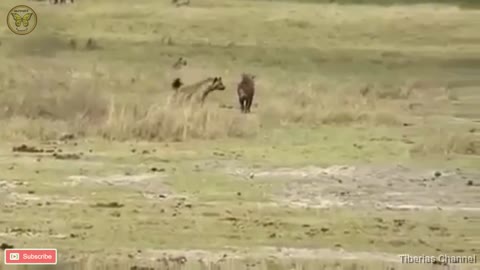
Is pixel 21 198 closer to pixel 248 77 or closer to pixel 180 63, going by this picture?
pixel 180 63

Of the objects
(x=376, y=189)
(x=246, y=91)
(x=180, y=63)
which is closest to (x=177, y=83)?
(x=180, y=63)

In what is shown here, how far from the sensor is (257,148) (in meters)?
1.67

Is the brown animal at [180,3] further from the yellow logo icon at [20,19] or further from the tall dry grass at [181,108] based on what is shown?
the yellow logo icon at [20,19]

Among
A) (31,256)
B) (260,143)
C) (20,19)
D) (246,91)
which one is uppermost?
(20,19)

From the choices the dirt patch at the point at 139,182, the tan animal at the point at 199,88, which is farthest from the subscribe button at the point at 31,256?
the tan animal at the point at 199,88

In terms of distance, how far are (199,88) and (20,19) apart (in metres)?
0.40

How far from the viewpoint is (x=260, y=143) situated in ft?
5.48

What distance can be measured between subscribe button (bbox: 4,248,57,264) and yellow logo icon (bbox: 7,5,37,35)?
459mm

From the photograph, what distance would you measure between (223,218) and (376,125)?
375 millimetres

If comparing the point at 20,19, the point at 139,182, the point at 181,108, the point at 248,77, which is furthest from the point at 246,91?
the point at 20,19

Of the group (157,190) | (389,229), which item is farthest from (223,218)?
(389,229)

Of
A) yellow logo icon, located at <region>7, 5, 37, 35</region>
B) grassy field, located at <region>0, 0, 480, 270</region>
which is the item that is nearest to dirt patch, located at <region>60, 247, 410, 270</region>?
grassy field, located at <region>0, 0, 480, 270</region>

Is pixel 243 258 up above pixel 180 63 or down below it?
below

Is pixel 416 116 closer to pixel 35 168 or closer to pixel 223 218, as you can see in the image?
pixel 223 218
